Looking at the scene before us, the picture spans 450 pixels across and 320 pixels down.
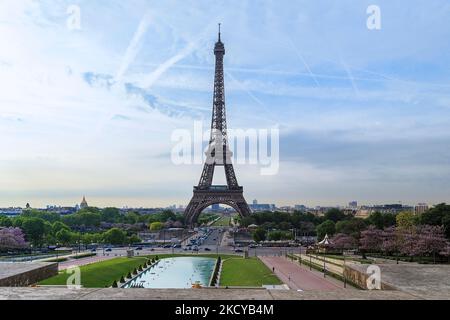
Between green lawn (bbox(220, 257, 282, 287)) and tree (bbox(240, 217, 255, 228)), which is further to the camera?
tree (bbox(240, 217, 255, 228))

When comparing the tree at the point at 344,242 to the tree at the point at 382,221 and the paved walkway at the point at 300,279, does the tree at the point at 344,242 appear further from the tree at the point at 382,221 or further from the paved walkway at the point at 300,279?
the paved walkway at the point at 300,279

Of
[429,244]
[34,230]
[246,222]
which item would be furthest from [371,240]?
[246,222]

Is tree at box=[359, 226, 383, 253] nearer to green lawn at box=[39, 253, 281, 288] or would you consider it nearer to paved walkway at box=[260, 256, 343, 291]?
paved walkway at box=[260, 256, 343, 291]

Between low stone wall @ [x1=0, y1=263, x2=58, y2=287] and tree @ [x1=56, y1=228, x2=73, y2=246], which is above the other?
low stone wall @ [x1=0, y1=263, x2=58, y2=287]

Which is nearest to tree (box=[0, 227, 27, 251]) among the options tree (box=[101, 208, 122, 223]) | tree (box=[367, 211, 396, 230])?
tree (box=[367, 211, 396, 230])

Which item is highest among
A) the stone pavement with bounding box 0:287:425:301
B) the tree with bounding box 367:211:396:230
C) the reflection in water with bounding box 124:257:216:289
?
the stone pavement with bounding box 0:287:425:301

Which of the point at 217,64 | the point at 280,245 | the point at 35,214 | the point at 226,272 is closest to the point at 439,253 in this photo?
the point at 226,272
